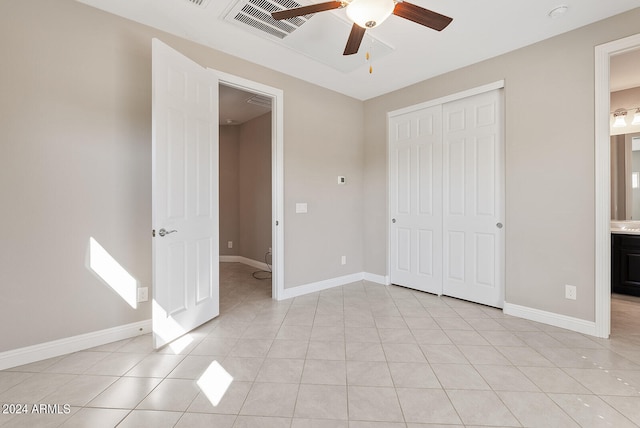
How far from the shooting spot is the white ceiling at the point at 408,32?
7.47 ft

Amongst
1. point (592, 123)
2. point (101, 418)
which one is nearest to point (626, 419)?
point (592, 123)

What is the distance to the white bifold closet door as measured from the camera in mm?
3152

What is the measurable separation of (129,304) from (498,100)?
4127mm

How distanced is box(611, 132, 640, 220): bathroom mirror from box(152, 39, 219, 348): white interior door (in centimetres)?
506

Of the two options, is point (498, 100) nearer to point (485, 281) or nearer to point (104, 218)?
point (485, 281)

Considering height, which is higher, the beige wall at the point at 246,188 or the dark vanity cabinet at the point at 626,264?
the beige wall at the point at 246,188

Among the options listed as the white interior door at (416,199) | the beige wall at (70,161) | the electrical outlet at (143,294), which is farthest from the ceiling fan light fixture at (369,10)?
the electrical outlet at (143,294)

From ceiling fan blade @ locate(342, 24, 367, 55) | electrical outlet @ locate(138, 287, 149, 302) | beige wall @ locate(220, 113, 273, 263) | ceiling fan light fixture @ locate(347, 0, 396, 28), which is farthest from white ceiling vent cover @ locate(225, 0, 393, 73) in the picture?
electrical outlet @ locate(138, 287, 149, 302)

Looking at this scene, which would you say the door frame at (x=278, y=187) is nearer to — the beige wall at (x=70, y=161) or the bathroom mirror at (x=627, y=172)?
the beige wall at (x=70, y=161)

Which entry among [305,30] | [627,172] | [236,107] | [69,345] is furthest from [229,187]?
[627,172]

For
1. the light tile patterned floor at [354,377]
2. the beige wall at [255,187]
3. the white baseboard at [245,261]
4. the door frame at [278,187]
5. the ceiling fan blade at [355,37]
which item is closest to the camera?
the light tile patterned floor at [354,377]

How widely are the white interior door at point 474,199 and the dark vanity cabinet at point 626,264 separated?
6.00 ft

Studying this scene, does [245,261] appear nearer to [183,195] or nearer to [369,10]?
[183,195]

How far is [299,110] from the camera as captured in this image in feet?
12.0
